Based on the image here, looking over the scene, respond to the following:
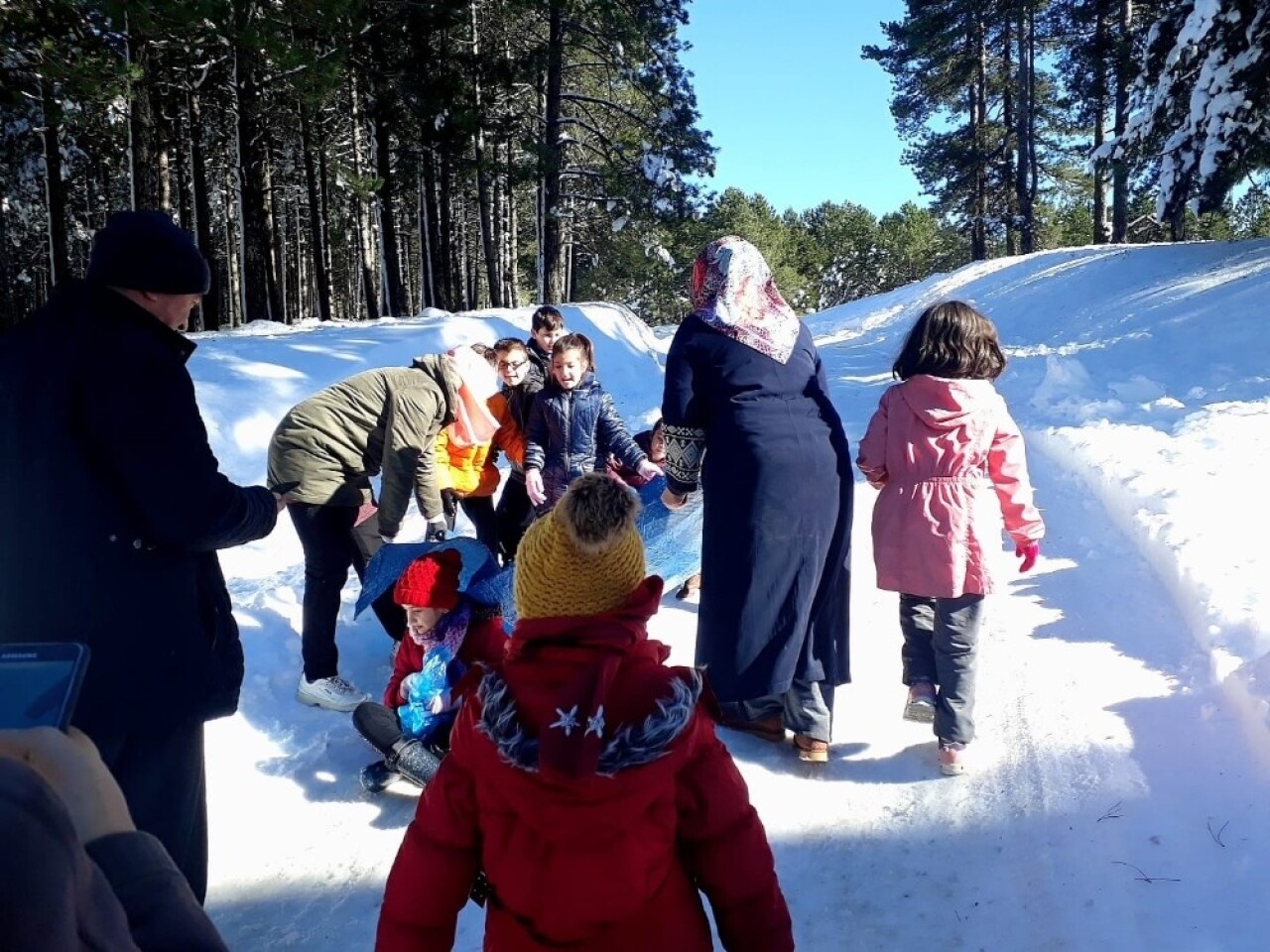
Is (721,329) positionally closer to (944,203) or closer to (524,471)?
(524,471)

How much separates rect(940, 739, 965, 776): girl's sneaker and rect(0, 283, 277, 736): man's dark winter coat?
2663mm

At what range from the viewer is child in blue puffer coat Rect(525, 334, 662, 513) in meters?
4.70

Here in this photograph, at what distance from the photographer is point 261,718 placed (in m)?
4.05

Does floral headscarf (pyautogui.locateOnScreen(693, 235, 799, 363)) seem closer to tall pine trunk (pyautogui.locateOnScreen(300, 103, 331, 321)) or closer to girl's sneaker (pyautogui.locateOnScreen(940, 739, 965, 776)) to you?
girl's sneaker (pyautogui.locateOnScreen(940, 739, 965, 776))

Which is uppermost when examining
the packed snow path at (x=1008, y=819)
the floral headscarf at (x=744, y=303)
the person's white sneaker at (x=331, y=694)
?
the floral headscarf at (x=744, y=303)

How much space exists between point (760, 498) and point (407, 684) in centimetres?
152

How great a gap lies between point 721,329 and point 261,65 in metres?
14.9

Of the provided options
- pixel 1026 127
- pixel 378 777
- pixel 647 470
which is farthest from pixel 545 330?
pixel 1026 127

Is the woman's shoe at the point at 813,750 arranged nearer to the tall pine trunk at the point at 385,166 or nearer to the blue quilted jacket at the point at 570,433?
the blue quilted jacket at the point at 570,433

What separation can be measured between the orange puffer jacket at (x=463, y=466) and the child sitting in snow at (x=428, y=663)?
4.82 ft

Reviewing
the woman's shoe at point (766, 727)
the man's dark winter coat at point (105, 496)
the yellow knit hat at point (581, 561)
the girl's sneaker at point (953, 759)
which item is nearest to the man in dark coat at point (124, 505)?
the man's dark winter coat at point (105, 496)

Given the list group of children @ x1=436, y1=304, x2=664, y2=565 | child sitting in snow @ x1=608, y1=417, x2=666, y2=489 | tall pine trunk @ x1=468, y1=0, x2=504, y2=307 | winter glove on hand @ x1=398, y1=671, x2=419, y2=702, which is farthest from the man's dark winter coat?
tall pine trunk @ x1=468, y1=0, x2=504, y2=307

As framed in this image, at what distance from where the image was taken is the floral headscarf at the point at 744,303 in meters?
3.38

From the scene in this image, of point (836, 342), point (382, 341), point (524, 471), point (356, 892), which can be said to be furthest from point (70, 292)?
point (836, 342)
